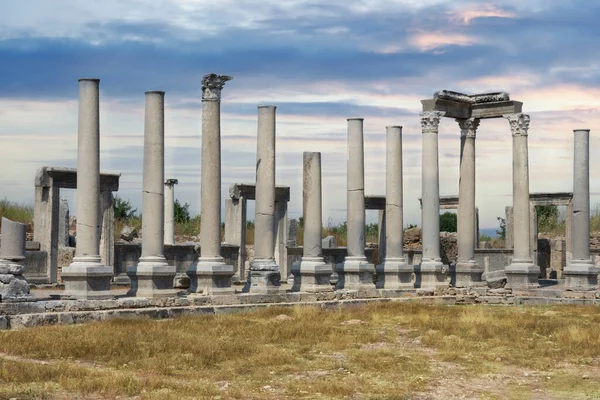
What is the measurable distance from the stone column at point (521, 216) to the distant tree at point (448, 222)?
28.4 meters

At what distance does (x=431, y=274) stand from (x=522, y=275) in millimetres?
3087

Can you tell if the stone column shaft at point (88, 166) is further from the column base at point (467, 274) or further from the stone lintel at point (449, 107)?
the column base at point (467, 274)

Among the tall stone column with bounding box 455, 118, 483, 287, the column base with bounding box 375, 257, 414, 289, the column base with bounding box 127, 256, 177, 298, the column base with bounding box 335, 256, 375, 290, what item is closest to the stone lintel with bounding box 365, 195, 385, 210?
the tall stone column with bounding box 455, 118, 483, 287

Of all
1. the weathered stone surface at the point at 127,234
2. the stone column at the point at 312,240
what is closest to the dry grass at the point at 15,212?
the weathered stone surface at the point at 127,234

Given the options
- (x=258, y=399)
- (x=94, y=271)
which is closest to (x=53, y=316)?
(x=94, y=271)

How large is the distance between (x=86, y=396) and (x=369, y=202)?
27.4 metres

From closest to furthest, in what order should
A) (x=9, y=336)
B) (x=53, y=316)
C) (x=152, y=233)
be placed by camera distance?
(x=9, y=336) < (x=53, y=316) < (x=152, y=233)

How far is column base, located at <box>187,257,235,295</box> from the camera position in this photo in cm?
2492

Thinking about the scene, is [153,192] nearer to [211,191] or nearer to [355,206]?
[211,191]

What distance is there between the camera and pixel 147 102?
24391 millimetres

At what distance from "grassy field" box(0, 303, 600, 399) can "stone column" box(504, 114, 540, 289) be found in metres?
9.43

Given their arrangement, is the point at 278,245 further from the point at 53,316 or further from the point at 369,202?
the point at 53,316

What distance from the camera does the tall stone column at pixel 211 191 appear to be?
993 inches

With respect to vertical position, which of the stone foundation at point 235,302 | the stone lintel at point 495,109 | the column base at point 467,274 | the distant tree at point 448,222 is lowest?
Result: the stone foundation at point 235,302
